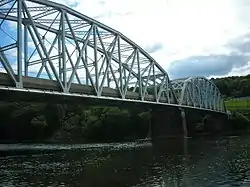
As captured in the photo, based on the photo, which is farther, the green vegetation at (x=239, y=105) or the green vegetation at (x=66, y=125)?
the green vegetation at (x=239, y=105)

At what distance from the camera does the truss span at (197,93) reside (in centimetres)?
12700

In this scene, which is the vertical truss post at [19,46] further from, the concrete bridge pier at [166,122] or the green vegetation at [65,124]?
the green vegetation at [65,124]

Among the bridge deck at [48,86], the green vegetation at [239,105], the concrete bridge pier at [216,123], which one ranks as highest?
the green vegetation at [239,105]

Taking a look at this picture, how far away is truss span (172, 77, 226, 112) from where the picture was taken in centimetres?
12700

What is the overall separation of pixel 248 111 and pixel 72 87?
379 ft

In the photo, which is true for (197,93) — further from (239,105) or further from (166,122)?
(239,105)

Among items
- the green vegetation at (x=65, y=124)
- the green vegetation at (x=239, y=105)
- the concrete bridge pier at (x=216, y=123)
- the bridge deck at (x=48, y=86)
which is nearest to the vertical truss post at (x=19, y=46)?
the bridge deck at (x=48, y=86)

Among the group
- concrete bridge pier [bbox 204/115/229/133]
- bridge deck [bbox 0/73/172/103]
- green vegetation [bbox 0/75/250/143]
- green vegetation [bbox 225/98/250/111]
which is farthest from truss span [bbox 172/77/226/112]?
bridge deck [bbox 0/73/172/103]

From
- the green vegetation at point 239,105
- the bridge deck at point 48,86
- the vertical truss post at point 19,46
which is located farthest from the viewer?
the green vegetation at point 239,105

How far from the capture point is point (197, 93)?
13912 cm

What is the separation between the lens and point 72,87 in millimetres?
63781

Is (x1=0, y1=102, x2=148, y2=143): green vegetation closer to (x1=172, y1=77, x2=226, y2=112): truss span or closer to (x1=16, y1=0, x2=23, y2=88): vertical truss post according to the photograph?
(x1=172, y1=77, x2=226, y2=112): truss span

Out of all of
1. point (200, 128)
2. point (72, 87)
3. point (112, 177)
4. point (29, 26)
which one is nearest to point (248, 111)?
point (200, 128)

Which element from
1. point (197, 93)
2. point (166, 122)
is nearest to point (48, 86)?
point (166, 122)
